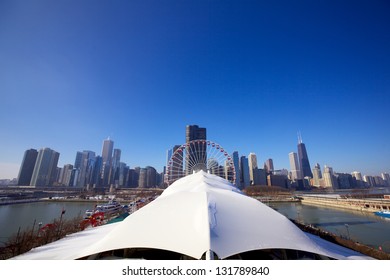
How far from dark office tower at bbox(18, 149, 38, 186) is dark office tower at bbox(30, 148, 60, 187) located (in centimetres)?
69

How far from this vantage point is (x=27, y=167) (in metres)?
38.2

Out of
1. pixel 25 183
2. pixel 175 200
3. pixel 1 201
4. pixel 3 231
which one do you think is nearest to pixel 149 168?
pixel 25 183

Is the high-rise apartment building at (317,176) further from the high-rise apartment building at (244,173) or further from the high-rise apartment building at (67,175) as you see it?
the high-rise apartment building at (67,175)

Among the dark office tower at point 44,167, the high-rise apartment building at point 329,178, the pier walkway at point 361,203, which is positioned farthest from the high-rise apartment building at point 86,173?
the high-rise apartment building at point 329,178

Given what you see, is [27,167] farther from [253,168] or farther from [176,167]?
[253,168]

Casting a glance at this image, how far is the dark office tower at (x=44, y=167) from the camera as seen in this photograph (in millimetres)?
39125

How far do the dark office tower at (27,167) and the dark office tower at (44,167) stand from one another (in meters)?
0.69

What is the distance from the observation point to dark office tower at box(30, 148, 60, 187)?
39.1m

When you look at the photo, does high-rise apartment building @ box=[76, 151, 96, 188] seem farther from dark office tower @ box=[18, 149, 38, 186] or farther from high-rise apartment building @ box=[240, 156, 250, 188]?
high-rise apartment building @ box=[240, 156, 250, 188]

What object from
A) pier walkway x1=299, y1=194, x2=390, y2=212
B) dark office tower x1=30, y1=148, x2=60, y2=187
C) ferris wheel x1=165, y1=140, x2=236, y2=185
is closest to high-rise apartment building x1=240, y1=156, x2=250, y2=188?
pier walkway x1=299, y1=194, x2=390, y2=212

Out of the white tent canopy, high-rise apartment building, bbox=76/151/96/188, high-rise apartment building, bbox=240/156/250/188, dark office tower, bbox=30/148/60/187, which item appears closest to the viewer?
the white tent canopy
